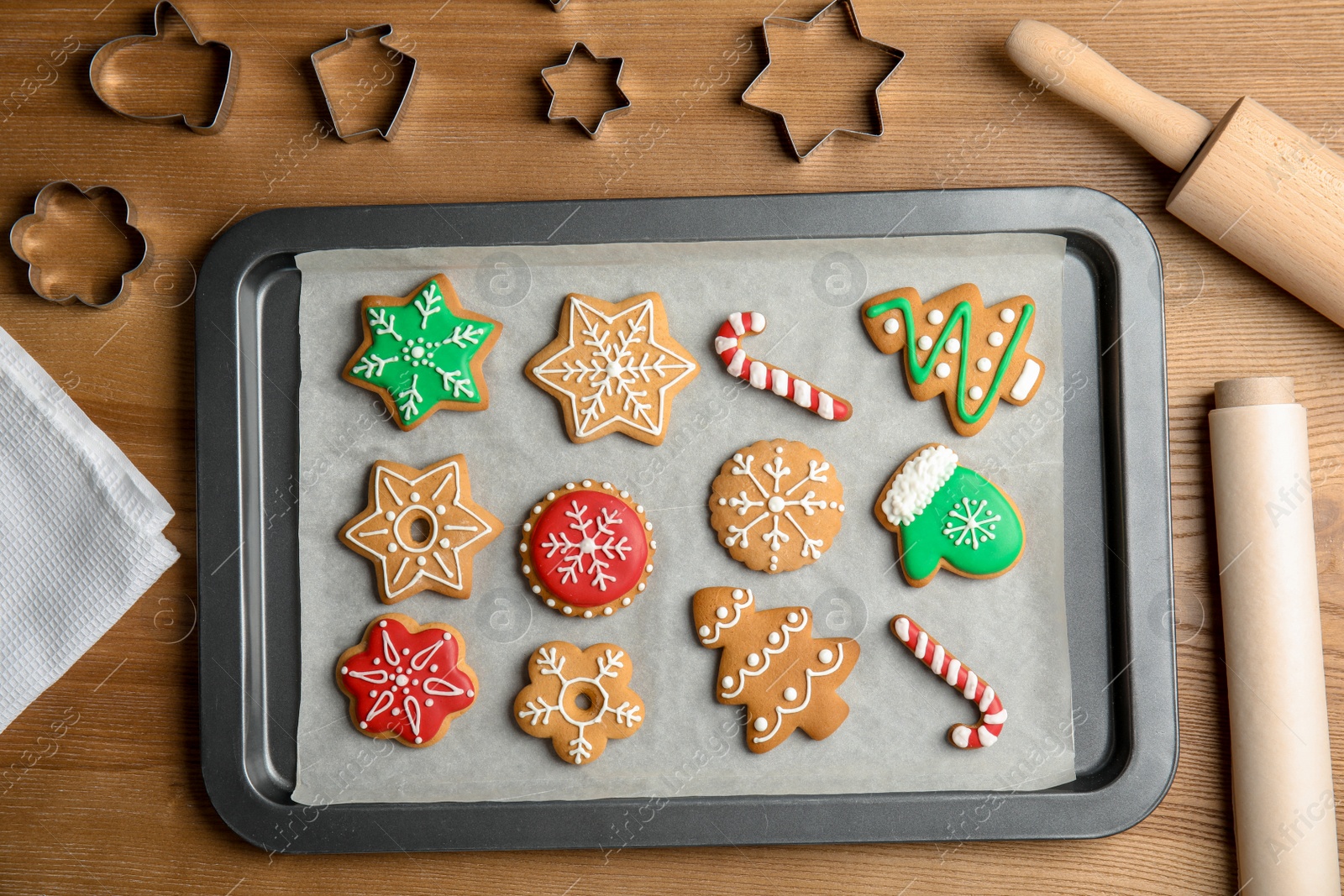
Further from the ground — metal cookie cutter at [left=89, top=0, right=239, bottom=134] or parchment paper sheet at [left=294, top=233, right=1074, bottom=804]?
metal cookie cutter at [left=89, top=0, right=239, bottom=134]

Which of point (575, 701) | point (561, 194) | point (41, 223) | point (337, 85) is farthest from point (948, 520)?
point (41, 223)

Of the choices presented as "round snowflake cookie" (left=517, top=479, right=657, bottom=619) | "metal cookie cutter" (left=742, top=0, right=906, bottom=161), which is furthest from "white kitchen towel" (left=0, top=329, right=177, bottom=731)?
"metal cookie cutter" (left=742, top=0, right=906, bottom=161)

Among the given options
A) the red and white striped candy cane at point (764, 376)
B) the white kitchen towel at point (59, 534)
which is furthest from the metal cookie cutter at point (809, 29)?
the white kitchen towel at point (59, 534)

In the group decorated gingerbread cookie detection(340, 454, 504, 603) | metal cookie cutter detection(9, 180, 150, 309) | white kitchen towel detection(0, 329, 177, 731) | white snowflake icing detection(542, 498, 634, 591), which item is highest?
metal cookie cutter detection(9, 180, 150, 309)

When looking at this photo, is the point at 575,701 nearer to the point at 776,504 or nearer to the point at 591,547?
the point at 591,547

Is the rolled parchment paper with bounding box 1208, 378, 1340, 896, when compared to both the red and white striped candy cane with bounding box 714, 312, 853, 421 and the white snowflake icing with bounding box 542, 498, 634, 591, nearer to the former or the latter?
the red and white striped candy cane with bounding box 714, 312, 853, 421
